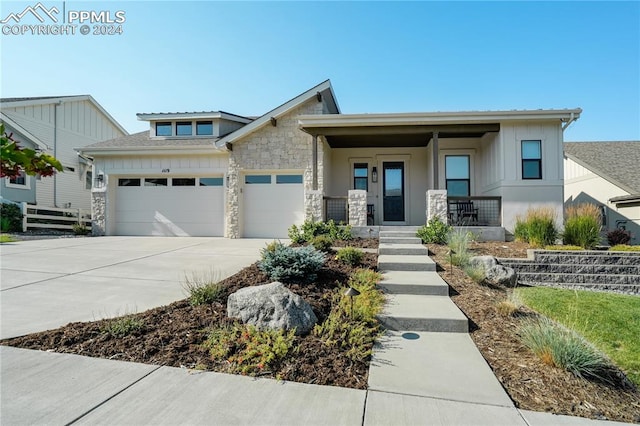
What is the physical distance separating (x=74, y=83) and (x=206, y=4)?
3.46 metres

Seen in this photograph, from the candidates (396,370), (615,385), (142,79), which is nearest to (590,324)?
(615,385)

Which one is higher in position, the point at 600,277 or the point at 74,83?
the point at 74,83

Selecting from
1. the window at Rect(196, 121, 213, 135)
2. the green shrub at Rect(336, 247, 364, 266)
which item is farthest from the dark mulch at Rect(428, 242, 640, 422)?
the window at Rect(196, 121, 213, 135)

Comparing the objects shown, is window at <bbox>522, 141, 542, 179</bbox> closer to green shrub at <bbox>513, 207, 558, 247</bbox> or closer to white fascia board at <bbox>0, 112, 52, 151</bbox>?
green shrub at <bbox>513, 207, 558, 247</bbox>

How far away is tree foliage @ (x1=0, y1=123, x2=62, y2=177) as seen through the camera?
4180 millimetres

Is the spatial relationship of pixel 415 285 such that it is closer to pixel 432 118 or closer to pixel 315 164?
pixel 315 164

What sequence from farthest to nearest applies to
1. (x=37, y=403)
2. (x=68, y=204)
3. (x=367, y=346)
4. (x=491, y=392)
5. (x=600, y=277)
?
(x=68, y=204), (x=600, y=277), (x=367, y=346), (x=491, y=392), (x=37, y=403)

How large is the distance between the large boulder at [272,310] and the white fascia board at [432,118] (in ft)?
24.2

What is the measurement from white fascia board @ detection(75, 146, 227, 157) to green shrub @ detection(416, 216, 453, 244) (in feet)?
24.7

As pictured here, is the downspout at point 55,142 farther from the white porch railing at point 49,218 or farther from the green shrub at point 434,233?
the green shrub at point 434,233

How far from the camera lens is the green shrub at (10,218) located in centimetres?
1209

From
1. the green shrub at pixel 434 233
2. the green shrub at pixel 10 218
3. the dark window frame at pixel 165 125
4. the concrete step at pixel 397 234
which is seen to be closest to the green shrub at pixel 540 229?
the green shrub at pixel 434 233

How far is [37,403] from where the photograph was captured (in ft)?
7.22

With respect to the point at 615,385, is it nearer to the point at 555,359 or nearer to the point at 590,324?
the point at 555,359
